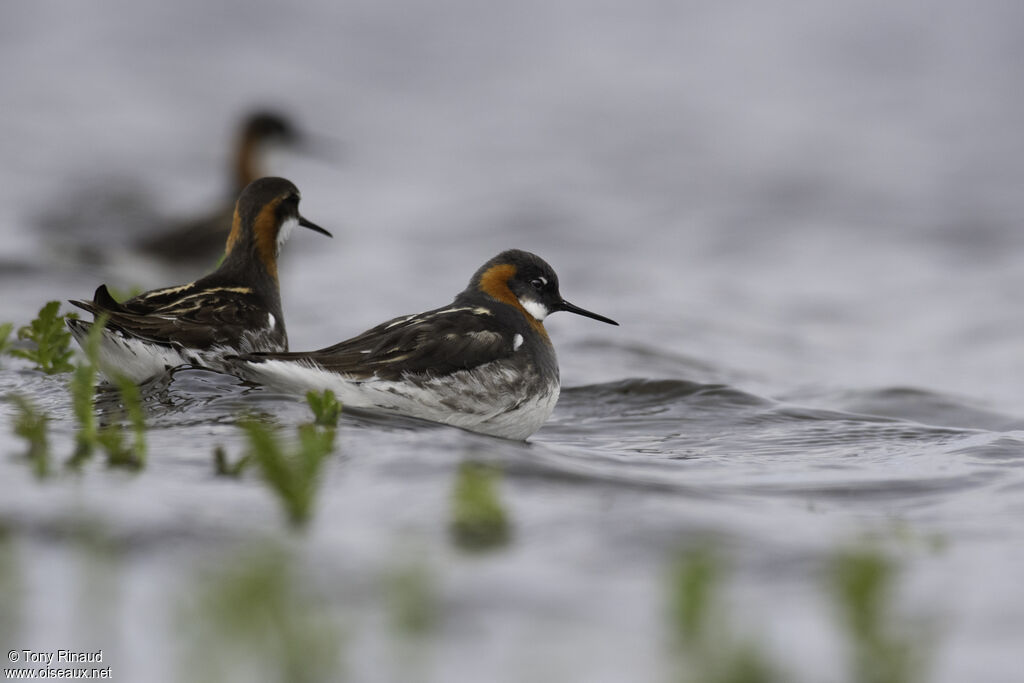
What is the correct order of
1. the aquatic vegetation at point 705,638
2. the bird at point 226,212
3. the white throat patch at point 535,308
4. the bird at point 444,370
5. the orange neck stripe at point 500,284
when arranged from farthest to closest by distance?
the bird at point 226,212 < the white throat patch at point 535,308 < the orange neck stripe at point 500,284 < the bird at point 444,370 < the aquatic vegetation at point 705,638

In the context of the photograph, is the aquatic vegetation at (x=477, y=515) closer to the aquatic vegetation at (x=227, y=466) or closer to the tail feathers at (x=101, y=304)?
the aquatic vegetation at (x=227, y=466)

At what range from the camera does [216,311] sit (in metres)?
6.45

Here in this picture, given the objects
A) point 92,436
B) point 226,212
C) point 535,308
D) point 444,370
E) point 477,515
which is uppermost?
point 226,212

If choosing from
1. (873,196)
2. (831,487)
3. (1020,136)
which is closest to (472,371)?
(831,487)

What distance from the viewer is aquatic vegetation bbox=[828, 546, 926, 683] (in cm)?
273

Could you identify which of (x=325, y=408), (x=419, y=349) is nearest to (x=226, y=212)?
(x=419, y=349)

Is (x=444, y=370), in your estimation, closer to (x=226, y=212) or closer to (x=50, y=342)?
(x=50, y=342)

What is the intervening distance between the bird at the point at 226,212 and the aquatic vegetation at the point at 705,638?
8.57m

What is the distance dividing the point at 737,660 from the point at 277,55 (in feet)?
80.8

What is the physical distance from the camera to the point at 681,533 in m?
4.08

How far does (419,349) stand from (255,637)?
303 centimetres

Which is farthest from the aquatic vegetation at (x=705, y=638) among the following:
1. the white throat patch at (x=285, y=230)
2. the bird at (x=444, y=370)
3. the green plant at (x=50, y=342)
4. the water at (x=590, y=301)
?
the white throat patch at (x=285, y=230)

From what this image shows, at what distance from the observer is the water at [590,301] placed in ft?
A: 11.4

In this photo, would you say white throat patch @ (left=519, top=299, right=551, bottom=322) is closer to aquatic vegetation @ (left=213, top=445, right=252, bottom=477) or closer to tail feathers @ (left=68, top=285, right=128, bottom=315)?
tail feathers @ (left=68, top=285, right=128, bottom=315)
